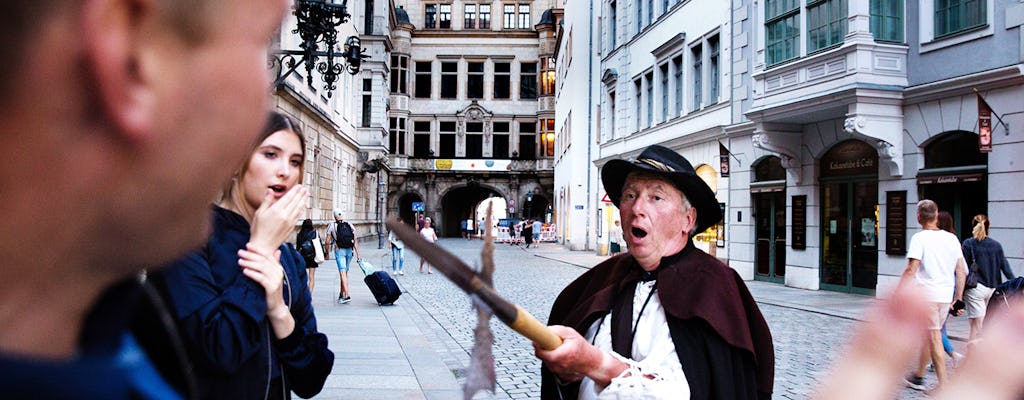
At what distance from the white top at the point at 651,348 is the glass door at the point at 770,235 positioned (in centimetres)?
1478

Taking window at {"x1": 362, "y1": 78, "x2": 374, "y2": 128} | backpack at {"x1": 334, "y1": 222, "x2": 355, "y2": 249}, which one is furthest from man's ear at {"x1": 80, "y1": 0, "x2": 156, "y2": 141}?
window at {"x1": 362, "y1": 78, "x2": 374, "y2": 128}

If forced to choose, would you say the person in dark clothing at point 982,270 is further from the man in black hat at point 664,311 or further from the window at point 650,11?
the window at point 650,11

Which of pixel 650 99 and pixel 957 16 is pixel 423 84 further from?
pixel 957 16

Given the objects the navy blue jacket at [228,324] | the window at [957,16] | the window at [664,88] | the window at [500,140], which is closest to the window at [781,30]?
the window at [957,16]

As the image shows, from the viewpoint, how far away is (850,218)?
47.5ft

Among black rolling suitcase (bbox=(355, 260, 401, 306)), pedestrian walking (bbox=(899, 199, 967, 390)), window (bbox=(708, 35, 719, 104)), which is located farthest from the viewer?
window (bbox=(708, 35, 719, 104))

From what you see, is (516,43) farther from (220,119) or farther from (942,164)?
(220,119)

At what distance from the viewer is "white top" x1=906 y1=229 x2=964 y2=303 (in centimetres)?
675

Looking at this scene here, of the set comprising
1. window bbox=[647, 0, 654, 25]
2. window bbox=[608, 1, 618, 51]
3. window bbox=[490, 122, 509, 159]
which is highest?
window bbox=[608, 1, 618, 51]

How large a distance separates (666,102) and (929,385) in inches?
644

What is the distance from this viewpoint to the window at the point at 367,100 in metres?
39.4

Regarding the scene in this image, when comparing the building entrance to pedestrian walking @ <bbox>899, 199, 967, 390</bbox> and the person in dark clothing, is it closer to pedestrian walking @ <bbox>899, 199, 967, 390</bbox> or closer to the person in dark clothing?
the person in dark clothing

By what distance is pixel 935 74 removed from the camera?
12.6 m

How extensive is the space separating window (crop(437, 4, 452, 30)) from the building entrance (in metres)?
40.6
